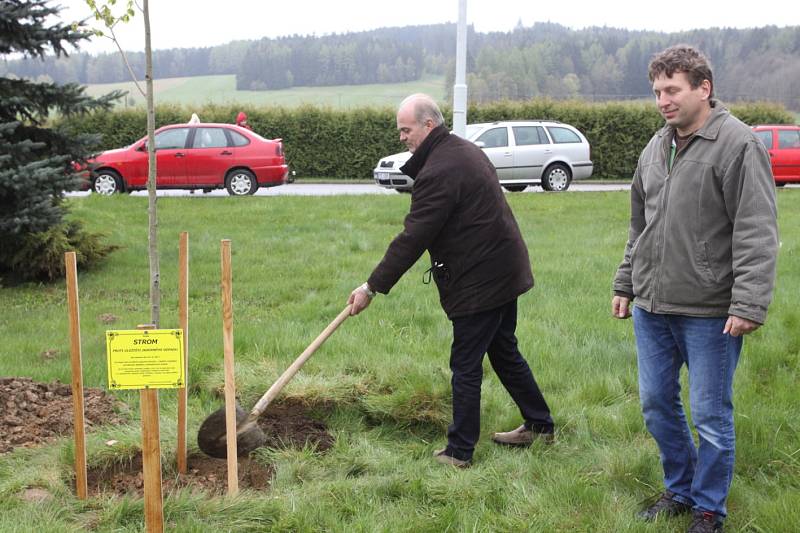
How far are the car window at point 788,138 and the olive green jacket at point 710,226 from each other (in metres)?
18.9

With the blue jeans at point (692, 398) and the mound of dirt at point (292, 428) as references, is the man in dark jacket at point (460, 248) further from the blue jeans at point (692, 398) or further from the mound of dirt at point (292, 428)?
the blue jeans at point (692, 398)

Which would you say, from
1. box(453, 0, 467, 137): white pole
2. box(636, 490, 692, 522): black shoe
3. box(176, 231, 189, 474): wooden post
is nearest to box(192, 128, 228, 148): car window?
box(453, 0, 467, 137): white pole

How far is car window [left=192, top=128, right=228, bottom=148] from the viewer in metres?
16.3

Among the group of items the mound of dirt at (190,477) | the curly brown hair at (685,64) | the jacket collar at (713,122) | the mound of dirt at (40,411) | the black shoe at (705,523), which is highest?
the curly brown hair at (685,64)

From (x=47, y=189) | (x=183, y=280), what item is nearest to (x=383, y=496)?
(x=183, y=280)

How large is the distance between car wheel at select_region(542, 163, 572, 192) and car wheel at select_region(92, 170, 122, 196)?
28.6ft

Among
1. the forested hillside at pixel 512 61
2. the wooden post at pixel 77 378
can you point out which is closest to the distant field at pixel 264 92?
the forested hillside at pixel 512 61

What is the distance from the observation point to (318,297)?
7582 mm

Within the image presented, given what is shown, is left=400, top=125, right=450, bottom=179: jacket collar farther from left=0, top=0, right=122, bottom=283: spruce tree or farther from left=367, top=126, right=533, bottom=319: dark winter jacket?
left=0, top=0, right=122, bottom=283: spruce tree

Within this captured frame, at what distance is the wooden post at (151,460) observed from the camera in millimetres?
3150

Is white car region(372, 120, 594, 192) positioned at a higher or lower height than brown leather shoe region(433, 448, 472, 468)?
higher

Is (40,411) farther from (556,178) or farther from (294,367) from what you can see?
(556,178)

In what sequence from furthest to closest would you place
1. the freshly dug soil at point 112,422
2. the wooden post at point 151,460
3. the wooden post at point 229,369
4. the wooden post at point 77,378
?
the freshly dug soil at point 112,422
the wooden post at point 229,369
the wooden post at point 77,378
the wooden post at point 151,460

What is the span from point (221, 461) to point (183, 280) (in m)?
1.06
